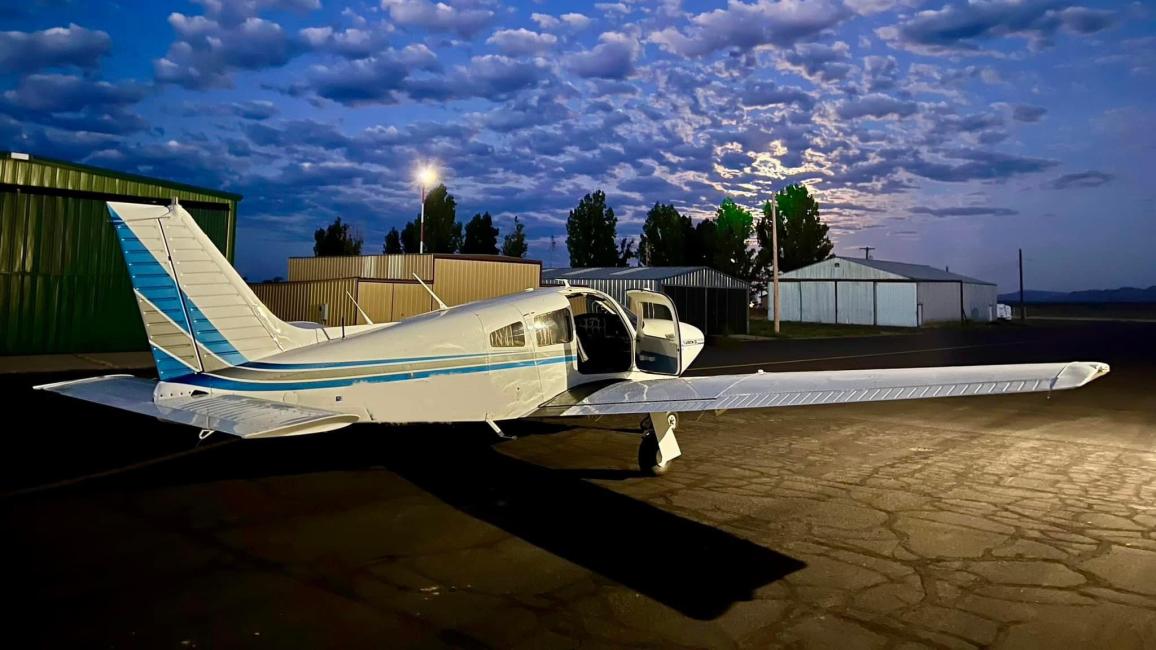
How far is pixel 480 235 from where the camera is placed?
78.6 m

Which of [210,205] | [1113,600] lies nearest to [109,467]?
[1113,600]

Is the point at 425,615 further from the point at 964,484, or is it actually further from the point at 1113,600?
the point at 964,484

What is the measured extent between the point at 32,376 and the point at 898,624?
2258cm

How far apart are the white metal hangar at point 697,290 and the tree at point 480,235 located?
118 feet

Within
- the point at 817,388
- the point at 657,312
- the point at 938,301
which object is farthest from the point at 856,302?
the point at 817,388

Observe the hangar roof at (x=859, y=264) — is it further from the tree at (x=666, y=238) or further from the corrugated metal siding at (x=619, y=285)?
the corrugated metal siding at (x=619, y=285)

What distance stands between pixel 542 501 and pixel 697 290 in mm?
33986

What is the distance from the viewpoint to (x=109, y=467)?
881 centimetres

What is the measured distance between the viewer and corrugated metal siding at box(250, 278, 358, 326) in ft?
88.6

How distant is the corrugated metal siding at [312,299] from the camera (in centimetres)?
2700

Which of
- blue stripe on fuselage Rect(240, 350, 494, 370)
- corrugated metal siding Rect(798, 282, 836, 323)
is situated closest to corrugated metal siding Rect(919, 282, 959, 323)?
corrugated metal siding Rect(798, 282, 836, 323)

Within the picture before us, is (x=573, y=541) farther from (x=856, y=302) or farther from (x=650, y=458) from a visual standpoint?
(x=856, y=302)

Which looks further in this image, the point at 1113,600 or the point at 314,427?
the point at 314,427

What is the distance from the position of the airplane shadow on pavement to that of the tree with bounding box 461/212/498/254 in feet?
224
